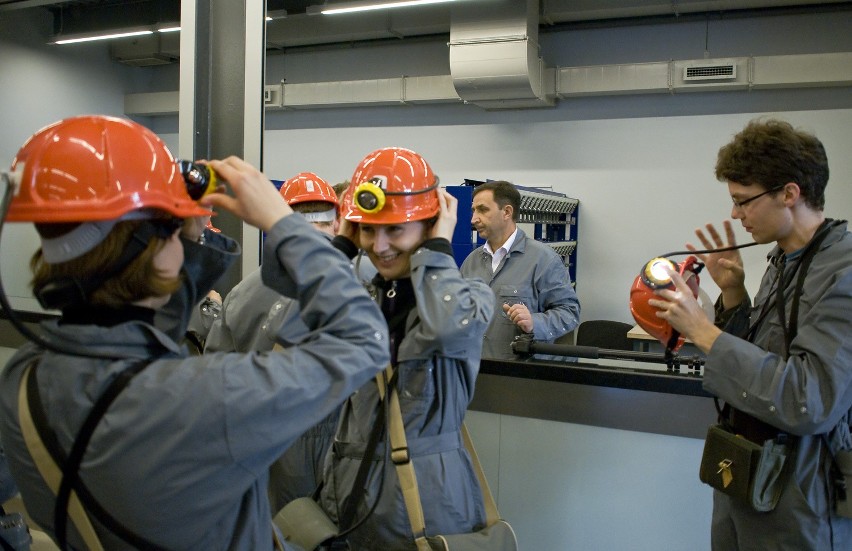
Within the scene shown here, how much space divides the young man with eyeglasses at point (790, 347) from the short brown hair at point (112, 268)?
4.22ft

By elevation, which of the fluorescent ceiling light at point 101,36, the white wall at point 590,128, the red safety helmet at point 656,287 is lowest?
the red safety helmet at point 656,287

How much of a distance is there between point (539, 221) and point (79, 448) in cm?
539

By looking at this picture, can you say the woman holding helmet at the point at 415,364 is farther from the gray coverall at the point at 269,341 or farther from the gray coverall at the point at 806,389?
the gray coverall at the point at 806,389

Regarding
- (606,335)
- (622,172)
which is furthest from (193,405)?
(622,172)

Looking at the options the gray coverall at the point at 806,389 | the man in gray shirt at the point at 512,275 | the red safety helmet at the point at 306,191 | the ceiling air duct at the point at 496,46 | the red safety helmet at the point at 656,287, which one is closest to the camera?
the gray coverall at the point at 806,389

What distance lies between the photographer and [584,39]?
7.42 m

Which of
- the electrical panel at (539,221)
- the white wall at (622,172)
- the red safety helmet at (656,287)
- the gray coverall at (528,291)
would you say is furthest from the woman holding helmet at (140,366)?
the white wall at (622,172)

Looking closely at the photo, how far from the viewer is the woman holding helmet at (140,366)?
100cm

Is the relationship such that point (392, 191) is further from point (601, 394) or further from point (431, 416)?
point (601, 394)

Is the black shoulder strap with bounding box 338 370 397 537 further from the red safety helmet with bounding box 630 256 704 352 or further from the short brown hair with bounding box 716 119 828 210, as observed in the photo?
the short brown hair with bounding box 716 119 828 210

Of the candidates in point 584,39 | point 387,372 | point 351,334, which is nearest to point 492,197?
point 387,372

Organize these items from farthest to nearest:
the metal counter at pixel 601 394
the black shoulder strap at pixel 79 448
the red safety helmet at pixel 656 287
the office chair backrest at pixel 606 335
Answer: the office chair backrest at pixel 606 335 < the metal counter at pixel 601 394 < the red safety helmet at pixel 656 287 < the black shoulder strap at pixel 79 448

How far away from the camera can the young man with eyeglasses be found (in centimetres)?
163

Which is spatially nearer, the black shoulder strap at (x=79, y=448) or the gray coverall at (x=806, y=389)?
the black shoulder strap at (x=79, y=448)
